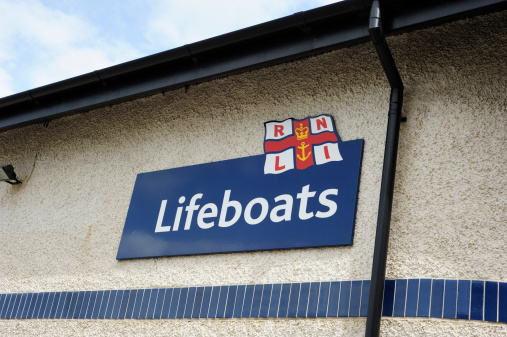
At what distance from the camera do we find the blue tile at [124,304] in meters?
4.90

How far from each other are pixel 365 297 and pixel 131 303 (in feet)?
6.69

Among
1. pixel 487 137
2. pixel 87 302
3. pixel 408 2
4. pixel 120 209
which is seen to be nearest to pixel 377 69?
pixel 408 2

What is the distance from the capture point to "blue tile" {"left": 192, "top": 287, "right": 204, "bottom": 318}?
4559 mm

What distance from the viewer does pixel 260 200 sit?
488cm

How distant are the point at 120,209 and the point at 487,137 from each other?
335 centimetres

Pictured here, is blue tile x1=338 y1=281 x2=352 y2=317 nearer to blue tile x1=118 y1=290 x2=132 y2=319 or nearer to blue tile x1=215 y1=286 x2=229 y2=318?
blue tile x1=215 y1=286 x2=229 y2=318

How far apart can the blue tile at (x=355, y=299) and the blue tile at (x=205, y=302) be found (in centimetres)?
116

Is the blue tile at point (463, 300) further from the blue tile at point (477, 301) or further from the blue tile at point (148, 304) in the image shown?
the blue tile at point (148, 304)

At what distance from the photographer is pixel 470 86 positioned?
14.6 feet

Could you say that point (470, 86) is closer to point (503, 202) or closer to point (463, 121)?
point (463, 121)

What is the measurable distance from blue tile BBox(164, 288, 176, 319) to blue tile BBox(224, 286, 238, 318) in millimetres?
485

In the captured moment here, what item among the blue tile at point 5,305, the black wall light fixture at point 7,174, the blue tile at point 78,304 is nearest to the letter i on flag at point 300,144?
the blue tile at point 78,304

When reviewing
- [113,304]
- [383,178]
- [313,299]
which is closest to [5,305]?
[113,304]

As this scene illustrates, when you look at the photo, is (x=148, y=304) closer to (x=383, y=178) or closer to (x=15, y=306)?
(x=15, y=306)
